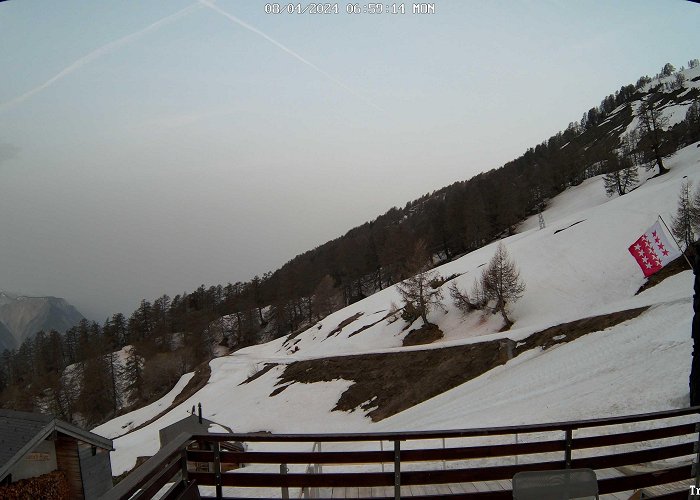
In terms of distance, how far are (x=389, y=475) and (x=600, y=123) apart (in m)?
177

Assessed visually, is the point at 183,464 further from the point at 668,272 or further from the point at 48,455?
the point at 668,272

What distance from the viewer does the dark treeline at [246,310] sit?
57.2 m

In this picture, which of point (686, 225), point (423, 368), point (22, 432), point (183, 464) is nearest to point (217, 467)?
point (183, 464)

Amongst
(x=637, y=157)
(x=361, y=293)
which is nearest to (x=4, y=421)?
(x=361, y=293)

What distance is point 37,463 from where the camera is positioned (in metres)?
11.3

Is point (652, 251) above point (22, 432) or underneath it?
above

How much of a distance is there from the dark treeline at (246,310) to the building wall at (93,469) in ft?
151

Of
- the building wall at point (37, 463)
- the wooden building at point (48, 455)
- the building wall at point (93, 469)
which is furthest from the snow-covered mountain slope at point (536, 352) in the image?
the building wall at point (37, 463)

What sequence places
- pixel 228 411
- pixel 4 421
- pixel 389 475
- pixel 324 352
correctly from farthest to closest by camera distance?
1. pixel 324 352
2. pixel 228 411
3. pixel 4 421
4. pixel 389 475

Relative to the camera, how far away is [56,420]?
11.5 meters

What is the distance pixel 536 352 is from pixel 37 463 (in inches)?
816

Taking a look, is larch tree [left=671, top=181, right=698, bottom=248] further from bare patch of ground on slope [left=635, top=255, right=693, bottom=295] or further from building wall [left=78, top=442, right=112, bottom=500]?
building wall [left=78, top=442, right=112, bottom=500]

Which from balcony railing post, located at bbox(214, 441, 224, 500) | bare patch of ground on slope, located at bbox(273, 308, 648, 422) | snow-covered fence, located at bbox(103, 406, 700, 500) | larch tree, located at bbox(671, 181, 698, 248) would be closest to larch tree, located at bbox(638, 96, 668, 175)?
larch tree, located at bbox(671, 181, 698, 248)

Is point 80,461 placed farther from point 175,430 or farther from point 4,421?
point 175,430
